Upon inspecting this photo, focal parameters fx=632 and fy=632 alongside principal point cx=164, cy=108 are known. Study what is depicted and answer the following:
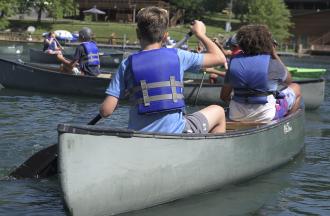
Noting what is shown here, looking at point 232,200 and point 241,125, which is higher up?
point 241,125

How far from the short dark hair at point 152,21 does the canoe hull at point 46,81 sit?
365 inches

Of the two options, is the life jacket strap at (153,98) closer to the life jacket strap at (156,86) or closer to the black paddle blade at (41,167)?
the life jacket strap at (156,86)

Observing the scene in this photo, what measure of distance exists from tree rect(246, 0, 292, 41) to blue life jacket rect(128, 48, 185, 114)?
200 feet

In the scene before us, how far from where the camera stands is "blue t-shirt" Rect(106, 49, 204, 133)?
17.5 feet

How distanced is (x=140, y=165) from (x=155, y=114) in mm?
473

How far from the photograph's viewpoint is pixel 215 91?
539 inches

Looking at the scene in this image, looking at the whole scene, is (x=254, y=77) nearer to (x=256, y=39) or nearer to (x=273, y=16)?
(x=256, y=39)

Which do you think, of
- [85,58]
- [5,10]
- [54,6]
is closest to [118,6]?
[54,6]

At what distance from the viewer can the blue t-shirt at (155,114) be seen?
17.5ft

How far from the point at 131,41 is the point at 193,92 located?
43.4 metres

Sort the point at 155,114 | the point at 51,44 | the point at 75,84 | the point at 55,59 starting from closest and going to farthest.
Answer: the point at 155,114, the point at 75,84, the point at 51,44, the point at 55,59

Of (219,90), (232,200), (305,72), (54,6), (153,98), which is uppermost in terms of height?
(54,6)

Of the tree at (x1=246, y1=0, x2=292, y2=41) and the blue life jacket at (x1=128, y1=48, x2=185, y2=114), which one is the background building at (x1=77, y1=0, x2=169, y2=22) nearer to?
the tree at (x1=246, y1=0, x2=292, y2=41)

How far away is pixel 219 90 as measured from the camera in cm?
1369
